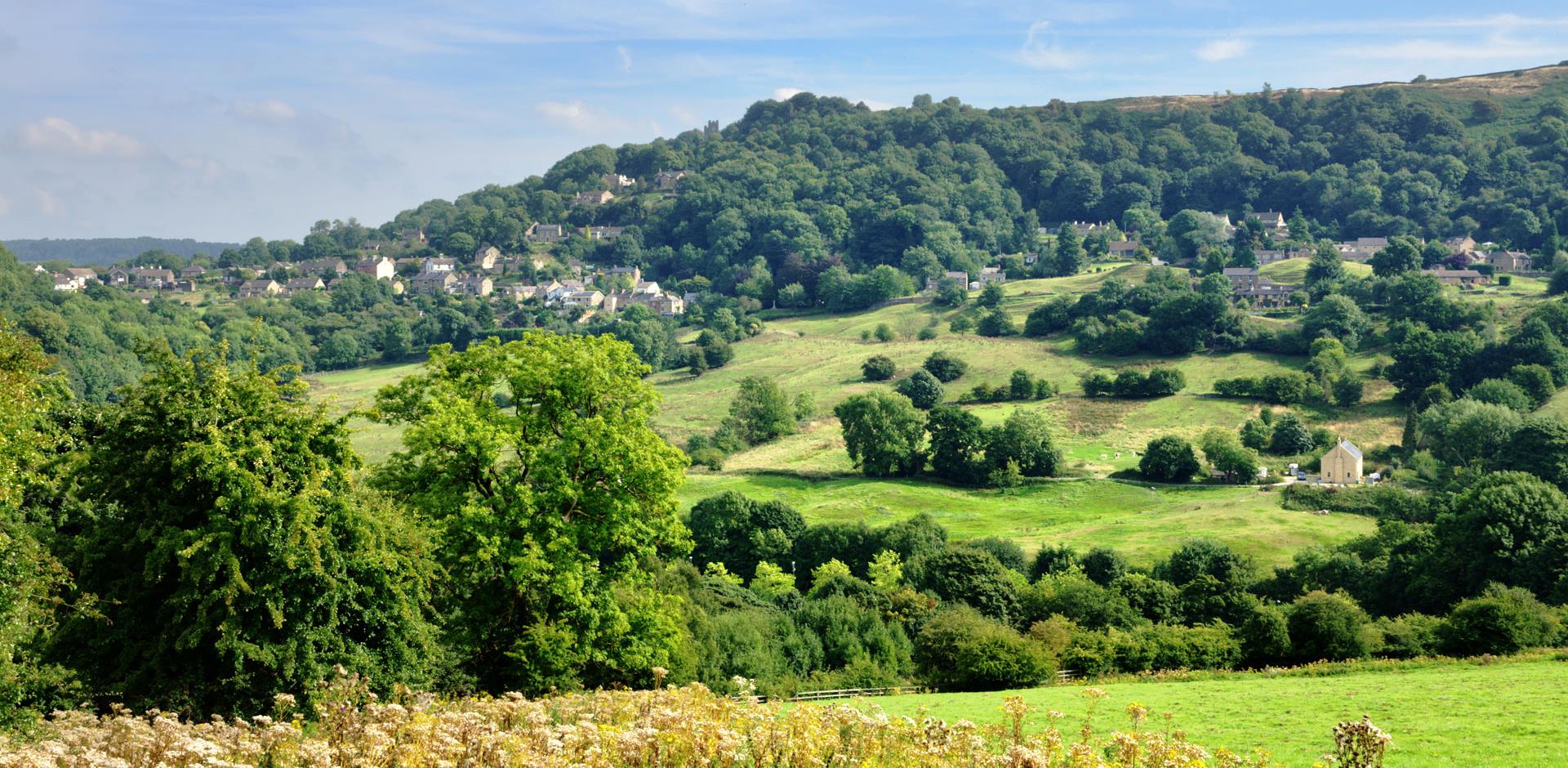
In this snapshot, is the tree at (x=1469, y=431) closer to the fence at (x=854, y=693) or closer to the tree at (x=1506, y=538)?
the tree at (x=1506, y=538)

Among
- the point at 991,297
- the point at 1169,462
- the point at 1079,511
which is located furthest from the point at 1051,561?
the point at 991,297

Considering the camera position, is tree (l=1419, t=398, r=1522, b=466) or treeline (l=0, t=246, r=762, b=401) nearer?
tree (l=1419, t=398, r=1522, b=466)

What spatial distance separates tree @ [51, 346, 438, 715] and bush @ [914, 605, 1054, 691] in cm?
1297

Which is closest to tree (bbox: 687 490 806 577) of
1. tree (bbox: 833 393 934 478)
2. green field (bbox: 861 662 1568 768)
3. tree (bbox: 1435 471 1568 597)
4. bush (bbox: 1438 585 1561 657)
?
tree (bbox: 833 393 934 478)

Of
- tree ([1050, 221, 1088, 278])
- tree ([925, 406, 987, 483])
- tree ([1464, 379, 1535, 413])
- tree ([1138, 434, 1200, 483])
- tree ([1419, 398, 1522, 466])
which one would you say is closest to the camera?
tree ([1419, 398, 1522, 466])

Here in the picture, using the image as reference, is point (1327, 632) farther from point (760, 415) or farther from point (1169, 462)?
point (760, 415)

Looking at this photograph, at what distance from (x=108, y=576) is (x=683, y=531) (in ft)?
31.5

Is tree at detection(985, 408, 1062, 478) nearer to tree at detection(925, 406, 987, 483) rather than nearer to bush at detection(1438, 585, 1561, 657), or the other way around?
tree at detection(925, 406, 987, 483)

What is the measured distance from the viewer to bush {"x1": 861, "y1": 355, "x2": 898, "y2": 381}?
3506 inches

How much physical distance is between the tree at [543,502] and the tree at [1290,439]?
186 ft

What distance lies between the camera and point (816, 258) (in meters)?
157

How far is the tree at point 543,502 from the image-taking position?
19.8m

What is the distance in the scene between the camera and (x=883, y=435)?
222ft

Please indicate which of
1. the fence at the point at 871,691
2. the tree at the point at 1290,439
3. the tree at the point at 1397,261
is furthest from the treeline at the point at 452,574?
the tree at the point at 1397,261
